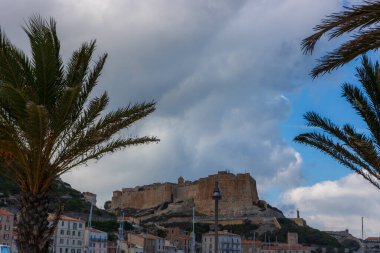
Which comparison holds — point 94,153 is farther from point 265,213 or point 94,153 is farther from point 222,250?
point 265,213

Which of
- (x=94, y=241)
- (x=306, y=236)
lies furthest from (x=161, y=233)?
(x=306, y=236)

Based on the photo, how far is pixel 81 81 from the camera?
35.1ft

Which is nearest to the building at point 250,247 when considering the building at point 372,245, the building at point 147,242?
the building at point 147,242

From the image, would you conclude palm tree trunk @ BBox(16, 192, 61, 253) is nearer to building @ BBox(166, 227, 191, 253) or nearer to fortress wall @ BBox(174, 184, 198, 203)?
building @ BBox(166, 227, 191, 253)

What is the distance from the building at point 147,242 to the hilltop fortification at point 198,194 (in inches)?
1884

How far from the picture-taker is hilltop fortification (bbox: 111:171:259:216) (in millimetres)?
138875

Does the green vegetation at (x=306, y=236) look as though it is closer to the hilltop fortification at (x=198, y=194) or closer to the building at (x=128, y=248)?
the hilltop fortification at (x=198, y=194)

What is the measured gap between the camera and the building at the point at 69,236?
73.8m

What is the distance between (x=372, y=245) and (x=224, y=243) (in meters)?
61.4

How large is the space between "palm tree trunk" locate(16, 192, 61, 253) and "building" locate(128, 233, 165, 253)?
248 feet

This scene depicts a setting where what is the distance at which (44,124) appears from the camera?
9.56m

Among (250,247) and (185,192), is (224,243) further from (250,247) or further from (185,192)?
(185,192)

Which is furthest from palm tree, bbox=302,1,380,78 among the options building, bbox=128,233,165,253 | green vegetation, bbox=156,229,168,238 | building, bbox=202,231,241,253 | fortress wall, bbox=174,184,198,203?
fortress wall, bbox=174,184,198,203

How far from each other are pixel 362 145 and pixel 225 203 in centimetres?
13173
